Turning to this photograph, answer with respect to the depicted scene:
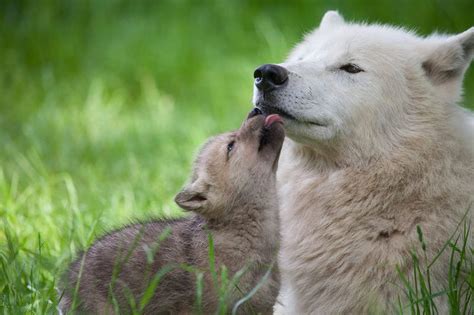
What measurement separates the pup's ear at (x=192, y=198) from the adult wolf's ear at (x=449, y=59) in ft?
4.39

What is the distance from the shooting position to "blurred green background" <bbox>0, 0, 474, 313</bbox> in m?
6.71

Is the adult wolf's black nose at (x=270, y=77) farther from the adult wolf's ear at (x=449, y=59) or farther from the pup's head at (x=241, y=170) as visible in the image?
the adult wolf's ear at (x=449, y=59)

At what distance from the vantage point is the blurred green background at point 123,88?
22.0 feet

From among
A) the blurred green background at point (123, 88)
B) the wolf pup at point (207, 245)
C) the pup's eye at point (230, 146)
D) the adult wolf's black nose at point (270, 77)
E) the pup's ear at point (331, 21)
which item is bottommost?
the blurred green background at point (123, 88)

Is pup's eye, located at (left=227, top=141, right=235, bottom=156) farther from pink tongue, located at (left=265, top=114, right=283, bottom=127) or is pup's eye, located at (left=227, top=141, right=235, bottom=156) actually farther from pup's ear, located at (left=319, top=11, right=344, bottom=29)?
pup's ear, located at (left=319, top=11, right=344, bottom=29)

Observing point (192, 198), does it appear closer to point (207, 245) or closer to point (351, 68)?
point (207, 245)

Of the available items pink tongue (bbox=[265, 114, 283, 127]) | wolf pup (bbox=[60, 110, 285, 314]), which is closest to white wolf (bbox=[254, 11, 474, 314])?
pink tongue (bbox=[265, 114, 283, 127])

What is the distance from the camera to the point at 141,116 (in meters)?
9.62

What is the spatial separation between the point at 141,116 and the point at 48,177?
2665 mm

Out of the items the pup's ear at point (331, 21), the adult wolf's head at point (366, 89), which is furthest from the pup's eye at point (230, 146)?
the pup's ear at point (331, 21)

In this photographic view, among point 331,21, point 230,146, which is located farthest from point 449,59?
point 230,146

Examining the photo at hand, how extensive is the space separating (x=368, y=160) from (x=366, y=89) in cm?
34

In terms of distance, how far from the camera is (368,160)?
455cm

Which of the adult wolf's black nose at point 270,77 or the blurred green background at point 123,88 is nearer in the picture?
the adult wolf's black nose at point 270,77
